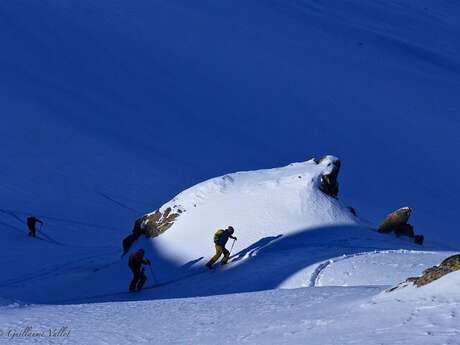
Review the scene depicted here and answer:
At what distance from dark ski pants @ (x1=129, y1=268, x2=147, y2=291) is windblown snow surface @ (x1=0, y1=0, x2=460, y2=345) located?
16 centimetres

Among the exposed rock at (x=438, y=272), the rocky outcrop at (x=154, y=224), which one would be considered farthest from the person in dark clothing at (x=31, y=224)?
the exposed rock at (x=438, y=272)

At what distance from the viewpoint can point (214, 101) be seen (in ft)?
133

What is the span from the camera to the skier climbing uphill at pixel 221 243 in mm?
15758

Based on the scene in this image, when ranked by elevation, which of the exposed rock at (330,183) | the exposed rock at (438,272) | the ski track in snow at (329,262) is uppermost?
the exposed rock at (438,272)

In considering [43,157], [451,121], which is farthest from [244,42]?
[43,157]

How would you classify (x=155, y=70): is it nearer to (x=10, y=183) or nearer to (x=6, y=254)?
(x=10, y=183)

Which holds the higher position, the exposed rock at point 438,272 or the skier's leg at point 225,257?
the exposed rock at point 438,272

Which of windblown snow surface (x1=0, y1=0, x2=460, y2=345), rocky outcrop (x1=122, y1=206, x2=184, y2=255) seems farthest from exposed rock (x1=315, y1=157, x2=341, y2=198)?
rocky outcrop (x1=122, y1=206, x2=184, y2=255)

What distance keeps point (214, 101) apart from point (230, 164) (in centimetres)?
682

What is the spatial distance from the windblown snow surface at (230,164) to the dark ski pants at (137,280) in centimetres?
16

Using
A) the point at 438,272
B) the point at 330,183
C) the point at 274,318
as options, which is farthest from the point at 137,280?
the point at 438,272

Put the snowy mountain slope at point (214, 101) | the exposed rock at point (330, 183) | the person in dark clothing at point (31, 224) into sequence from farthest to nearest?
1. the snowy mountain slope at point (214, 101)
2. the person in dark clothing at point (31, 224)
3. the exposed rock at point (330, 183)

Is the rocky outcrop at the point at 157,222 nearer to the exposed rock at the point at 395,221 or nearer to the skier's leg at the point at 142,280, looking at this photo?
the skier's leg at the point at 142,280

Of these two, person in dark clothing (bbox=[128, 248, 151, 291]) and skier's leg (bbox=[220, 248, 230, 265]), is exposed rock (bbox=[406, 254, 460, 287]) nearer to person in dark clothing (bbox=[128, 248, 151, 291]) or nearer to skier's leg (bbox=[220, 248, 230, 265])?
skier's leg (bbox=[220, 248, 230, 265])
